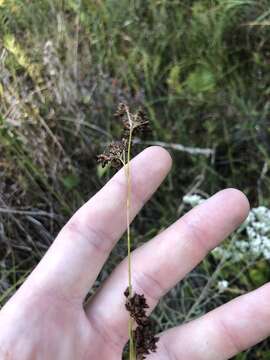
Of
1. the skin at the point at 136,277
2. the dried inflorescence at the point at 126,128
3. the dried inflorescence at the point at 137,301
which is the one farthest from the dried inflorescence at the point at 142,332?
the dried inflorescence at the point at 126,128

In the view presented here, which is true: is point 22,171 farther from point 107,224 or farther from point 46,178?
point 107,224

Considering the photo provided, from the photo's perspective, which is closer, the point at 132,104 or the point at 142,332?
the point at 142,332

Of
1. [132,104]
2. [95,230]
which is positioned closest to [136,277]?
[95,230]

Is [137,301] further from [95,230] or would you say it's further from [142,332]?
[95,230]

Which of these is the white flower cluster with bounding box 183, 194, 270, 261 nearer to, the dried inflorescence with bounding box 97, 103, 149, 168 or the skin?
the skin

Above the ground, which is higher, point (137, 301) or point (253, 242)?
point (137, 301)

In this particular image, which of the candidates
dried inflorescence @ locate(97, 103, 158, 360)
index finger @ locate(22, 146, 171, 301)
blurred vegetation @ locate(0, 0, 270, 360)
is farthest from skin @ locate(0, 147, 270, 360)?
blurred vegetation @ locate(0, 0, 270, 360)
